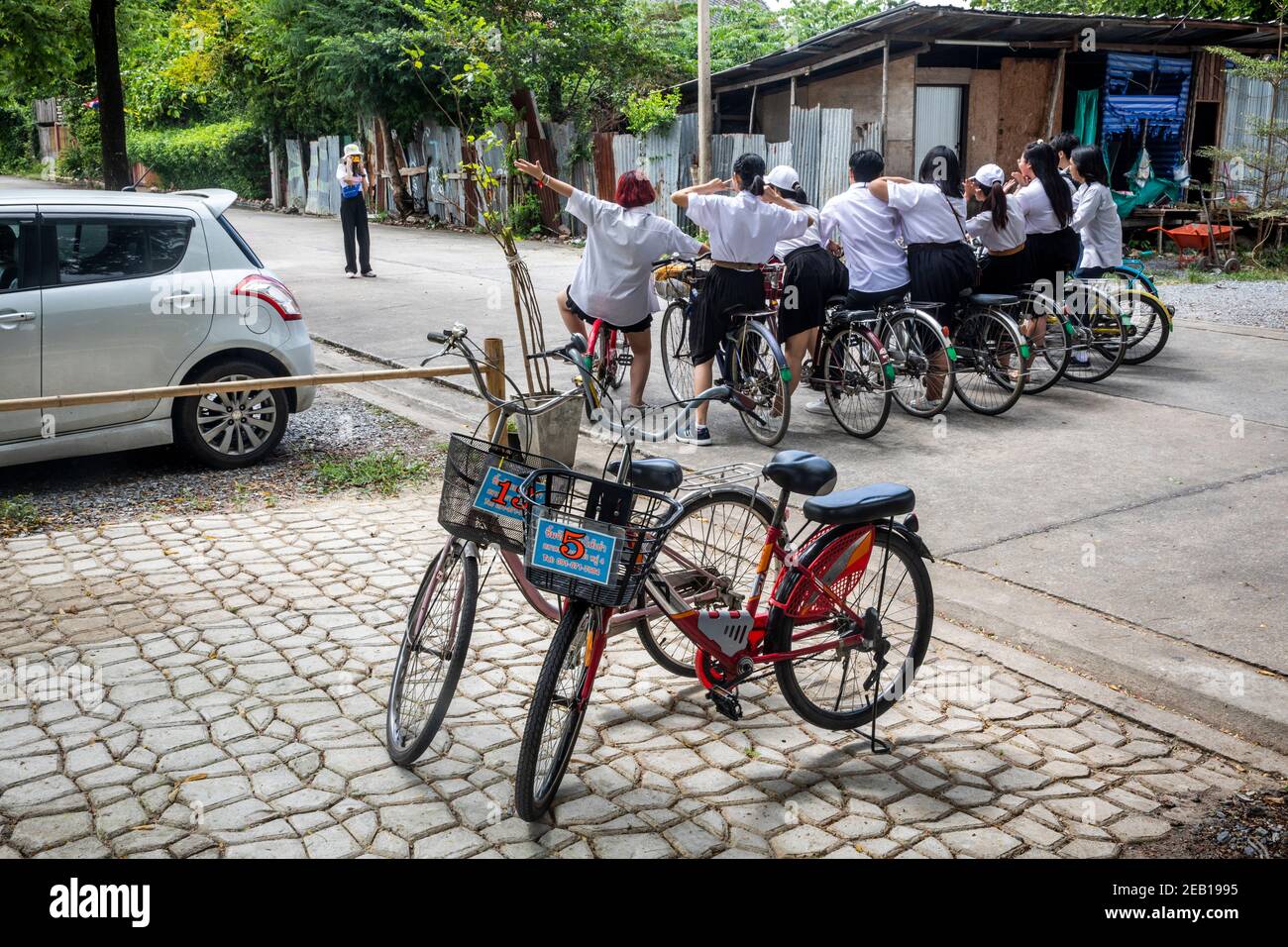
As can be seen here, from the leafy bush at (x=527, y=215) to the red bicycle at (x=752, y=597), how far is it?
20033 millimetres

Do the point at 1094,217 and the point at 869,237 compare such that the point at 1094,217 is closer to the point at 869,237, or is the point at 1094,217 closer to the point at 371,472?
the point at 869,237

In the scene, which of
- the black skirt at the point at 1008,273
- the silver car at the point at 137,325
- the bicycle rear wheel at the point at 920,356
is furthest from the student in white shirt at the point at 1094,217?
the silver car at the point at 137,325

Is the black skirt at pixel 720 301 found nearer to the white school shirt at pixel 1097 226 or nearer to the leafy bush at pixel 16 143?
the white school shirt at pixel 1097 226

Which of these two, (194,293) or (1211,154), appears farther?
(1211,154)

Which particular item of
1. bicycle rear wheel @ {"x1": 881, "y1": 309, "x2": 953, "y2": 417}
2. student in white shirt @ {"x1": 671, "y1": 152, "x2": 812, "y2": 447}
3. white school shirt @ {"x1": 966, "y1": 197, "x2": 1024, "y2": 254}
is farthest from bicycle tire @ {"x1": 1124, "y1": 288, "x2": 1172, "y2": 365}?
student in white shirt @ {"x1": 671, "y1": 152, "x2": 812, "y2": 447}

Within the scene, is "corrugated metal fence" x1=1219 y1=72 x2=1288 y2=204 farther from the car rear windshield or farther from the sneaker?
the car rear windshield

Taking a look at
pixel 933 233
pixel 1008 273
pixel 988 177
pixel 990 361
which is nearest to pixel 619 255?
pixel 933 233

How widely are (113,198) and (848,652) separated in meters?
5.47

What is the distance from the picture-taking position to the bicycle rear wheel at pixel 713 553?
4273 millimetres

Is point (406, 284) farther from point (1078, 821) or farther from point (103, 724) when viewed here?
point (1078, 821)
